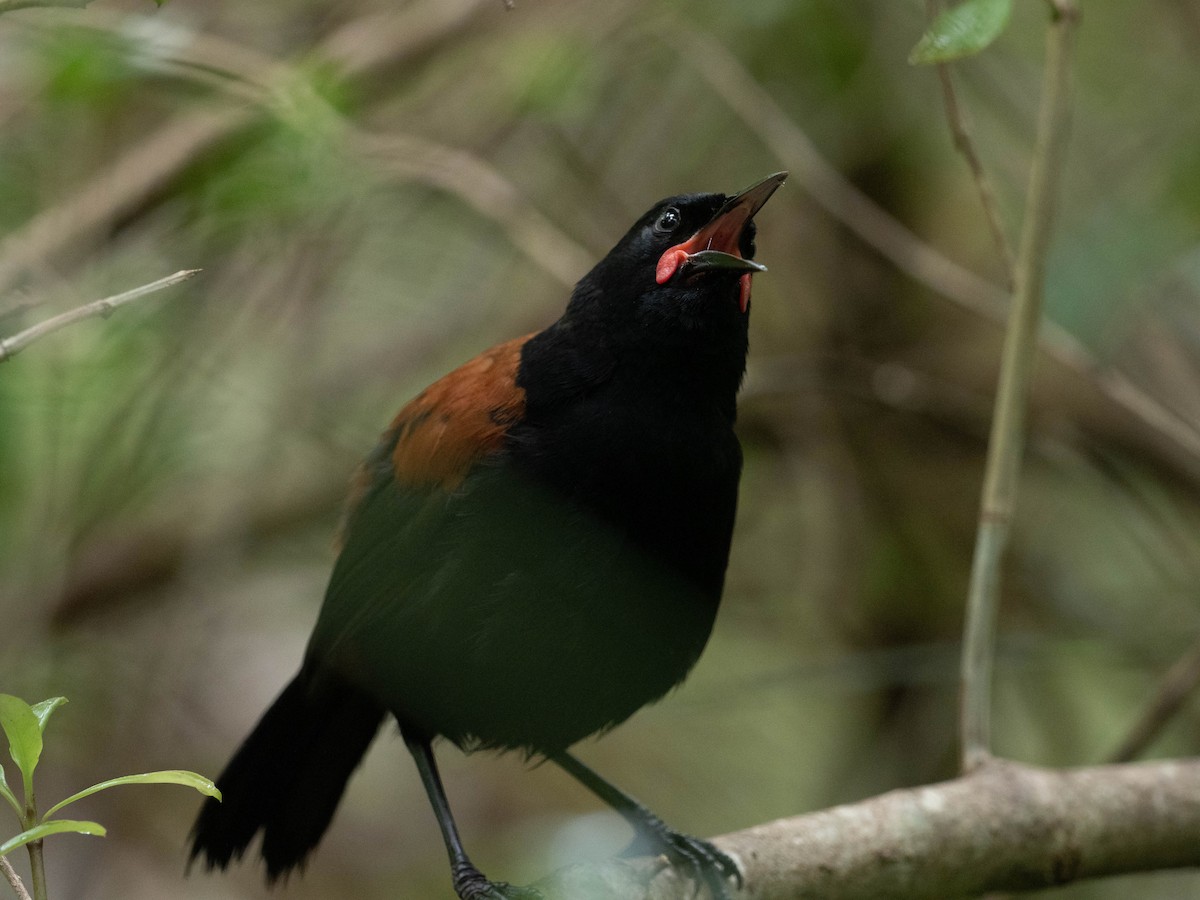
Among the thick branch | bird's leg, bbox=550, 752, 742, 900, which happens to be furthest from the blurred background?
the thick branch

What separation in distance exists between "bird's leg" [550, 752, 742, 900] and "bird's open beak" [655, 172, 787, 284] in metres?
1.09

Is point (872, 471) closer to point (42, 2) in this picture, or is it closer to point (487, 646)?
point (487, 646)

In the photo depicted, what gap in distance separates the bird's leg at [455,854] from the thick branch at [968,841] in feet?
0.59

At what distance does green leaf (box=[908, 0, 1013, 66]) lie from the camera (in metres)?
1.83

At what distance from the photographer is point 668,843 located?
2689 mm

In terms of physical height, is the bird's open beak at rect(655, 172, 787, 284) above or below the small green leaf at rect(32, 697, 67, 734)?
above

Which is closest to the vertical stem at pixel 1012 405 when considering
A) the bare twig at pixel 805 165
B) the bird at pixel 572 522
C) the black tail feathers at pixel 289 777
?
the bird at pixel 572 522

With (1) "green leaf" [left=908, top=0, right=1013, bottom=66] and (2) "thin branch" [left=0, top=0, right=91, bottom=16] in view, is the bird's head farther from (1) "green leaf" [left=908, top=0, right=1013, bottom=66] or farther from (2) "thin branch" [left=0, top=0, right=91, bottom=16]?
(2) "thin branch" [left=0, top=0, right=91, bottom=16]

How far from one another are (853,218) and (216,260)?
6.96ft

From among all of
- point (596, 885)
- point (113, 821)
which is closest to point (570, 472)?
point (596, 885)

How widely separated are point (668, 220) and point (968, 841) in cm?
137

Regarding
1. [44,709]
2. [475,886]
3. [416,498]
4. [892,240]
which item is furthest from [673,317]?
[892,240]

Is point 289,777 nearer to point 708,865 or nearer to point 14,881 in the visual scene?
point 708,865

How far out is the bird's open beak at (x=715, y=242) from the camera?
7.84ft
